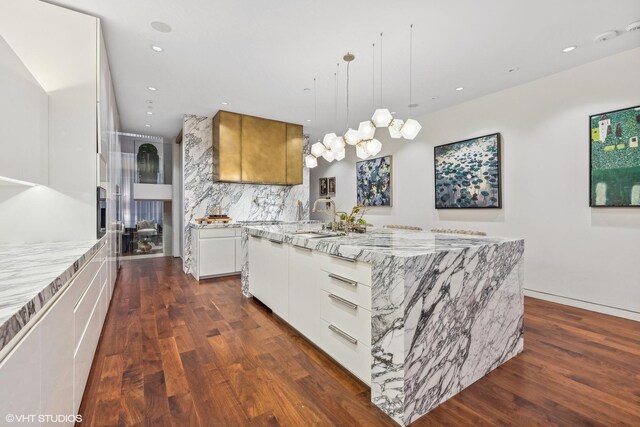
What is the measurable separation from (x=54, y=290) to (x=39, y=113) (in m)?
1.66

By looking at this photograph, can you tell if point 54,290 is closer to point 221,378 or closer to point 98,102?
point 221,378

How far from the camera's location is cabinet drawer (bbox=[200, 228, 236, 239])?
4547 millimetres

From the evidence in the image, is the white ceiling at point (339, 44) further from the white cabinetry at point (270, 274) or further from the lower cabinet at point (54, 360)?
the lower cabinet at point (54, 360)

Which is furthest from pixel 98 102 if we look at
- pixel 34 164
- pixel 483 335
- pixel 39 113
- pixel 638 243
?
pixel 638 243

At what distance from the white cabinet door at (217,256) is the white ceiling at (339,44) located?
7.08ft

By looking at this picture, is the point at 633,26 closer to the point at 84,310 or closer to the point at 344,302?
the point at 344,302

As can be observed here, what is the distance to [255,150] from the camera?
16.9 feet

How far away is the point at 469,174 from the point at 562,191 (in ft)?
3.60

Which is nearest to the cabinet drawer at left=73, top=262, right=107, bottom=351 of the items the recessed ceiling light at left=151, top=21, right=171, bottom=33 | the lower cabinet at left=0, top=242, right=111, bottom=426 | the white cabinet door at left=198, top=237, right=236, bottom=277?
the lower cabinet at left=0, top=242, right=111, bottom=426

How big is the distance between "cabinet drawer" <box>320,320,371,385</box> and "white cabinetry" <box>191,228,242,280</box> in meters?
2.97

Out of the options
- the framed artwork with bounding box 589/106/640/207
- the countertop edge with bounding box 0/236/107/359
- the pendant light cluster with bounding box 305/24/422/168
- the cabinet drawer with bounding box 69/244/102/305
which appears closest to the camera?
the countertop edge with bounding box 0/236/107/359

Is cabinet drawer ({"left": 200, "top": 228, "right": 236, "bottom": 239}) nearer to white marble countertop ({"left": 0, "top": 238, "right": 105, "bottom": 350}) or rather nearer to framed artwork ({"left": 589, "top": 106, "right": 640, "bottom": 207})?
white marble countertop ({"left": 0, "top": 238, "right": 105, "bottom": 350})

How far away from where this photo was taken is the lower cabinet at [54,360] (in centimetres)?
75

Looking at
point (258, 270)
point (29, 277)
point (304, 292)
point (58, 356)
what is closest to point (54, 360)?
point (58, 356)
